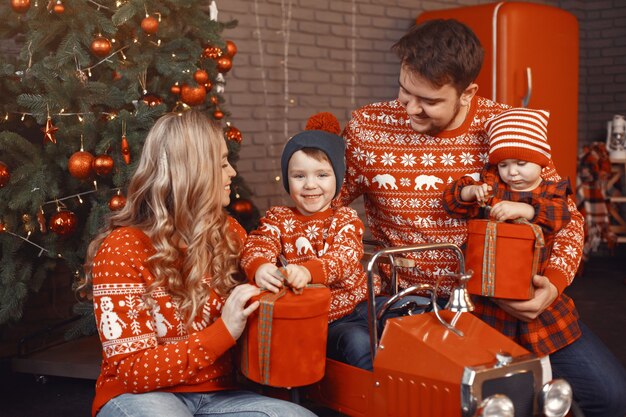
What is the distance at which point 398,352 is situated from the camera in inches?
75.5

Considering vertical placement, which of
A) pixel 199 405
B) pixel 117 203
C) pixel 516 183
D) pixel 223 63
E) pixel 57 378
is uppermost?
pixel 223 63

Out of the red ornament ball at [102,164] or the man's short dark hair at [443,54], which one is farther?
the red ornament ball at [102,164]

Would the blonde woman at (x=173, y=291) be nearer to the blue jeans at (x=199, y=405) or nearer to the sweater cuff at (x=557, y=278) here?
the blue jeans at (x=199, y=405)

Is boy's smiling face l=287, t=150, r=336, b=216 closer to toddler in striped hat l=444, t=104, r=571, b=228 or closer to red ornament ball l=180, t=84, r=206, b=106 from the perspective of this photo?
toddler in striped hat l=444, t=104, r=571, b=228

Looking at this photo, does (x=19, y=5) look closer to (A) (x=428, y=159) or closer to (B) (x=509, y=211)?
(A) (x=428, y=159)

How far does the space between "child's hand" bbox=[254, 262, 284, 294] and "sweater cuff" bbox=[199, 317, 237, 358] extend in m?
0.15

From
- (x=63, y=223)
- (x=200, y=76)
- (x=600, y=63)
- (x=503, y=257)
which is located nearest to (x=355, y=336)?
(x=503, y=257)

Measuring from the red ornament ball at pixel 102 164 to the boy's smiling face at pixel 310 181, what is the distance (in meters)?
1.17

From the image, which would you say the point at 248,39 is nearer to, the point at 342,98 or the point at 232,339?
the point at 342,98

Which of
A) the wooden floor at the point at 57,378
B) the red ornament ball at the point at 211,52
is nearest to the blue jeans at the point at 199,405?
the wooden floor at the point at 57,378

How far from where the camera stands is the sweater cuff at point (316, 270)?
6.97 ft

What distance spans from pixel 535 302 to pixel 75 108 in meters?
2.22

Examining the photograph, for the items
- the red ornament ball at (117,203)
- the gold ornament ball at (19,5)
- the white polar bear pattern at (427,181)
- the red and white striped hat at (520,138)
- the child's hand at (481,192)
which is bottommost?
the red ornament ball at (117,203)

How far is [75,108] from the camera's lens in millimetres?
3422
